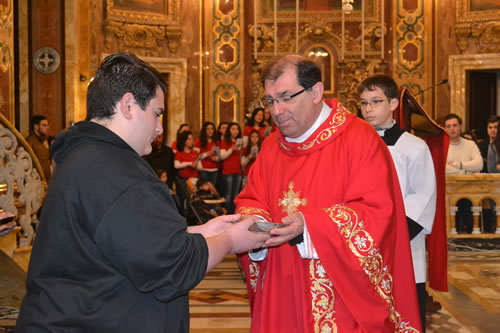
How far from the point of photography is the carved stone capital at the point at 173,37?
13812mm

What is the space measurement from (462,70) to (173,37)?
636 cm

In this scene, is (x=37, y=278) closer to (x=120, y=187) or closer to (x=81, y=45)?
(x=120, y=187)

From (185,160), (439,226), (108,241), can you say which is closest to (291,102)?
(108,241)

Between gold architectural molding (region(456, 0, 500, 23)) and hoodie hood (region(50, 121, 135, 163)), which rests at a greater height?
gold architectural molding (region(456, 0, 500, 23))

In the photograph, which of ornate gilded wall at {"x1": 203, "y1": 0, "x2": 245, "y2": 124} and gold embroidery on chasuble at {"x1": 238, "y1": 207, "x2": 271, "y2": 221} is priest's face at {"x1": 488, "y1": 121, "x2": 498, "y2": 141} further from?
gold embroidery on chasuble at {"x1": 238, "y1": 207, "x2": 271, "y2": 221}

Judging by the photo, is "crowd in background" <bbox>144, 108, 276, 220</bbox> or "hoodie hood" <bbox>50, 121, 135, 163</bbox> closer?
"hoodie hood" <bbox>50, 121, 135, 163</bbox>

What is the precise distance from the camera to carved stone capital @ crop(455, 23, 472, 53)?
13.9 meters

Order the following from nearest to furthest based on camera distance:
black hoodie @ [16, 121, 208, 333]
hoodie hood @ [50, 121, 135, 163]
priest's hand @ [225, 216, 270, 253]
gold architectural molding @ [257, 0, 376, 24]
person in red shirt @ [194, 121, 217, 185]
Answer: black hoodie @ [16, 121, 208, 333]
hoodie hood @ [50, 121, 135, 163]
priest's hand @ [225, 216, 270, 253]
person in red shirt @ [194, 121, 217, 185]
gold architectural molding @ [257, 0, 376, 24]

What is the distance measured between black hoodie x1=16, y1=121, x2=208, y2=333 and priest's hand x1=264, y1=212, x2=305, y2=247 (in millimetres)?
574

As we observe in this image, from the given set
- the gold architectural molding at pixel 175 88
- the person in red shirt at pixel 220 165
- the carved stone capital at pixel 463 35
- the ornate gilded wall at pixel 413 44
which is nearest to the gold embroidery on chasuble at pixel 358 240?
the person in red shirt at pixel 220 165

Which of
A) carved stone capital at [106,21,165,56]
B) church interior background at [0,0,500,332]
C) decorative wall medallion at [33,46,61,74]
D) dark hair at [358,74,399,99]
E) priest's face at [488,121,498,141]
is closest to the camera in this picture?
dark hair at [358,74,399,99]

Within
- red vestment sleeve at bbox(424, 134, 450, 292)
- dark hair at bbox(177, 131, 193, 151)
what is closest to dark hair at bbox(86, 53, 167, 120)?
red vestment sleeve at bbox(424, 134, 450, 292)

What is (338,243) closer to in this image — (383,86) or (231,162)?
(383,86)

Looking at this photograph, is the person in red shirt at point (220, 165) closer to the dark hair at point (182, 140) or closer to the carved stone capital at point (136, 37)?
the dark hair at point (182, 140)
